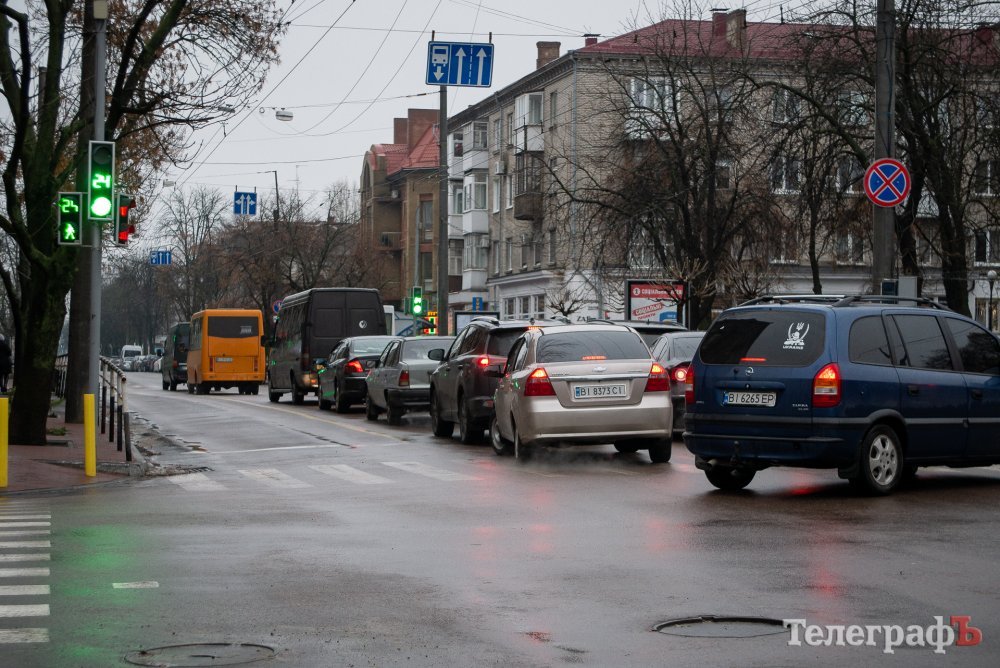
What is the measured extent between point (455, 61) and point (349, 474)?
21.1m

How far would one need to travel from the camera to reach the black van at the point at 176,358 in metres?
62.9

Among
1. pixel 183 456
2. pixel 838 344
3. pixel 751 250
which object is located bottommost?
pixel 183 456

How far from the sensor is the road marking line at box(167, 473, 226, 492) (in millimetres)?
15538

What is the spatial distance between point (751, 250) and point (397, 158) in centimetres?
6278

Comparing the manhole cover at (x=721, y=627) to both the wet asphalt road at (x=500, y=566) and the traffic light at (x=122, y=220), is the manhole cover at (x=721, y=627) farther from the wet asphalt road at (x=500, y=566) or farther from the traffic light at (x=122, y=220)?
the traffic light at (x=122, y=220)

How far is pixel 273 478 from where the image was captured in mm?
16891

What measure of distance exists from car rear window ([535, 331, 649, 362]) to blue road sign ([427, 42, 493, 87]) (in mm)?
19449

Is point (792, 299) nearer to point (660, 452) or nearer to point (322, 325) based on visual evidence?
point (660, 452)

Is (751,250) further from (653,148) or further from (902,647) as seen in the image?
(902,647)

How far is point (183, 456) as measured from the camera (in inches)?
831

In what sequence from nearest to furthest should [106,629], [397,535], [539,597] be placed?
[106,629] → [539,597] → [397,535]

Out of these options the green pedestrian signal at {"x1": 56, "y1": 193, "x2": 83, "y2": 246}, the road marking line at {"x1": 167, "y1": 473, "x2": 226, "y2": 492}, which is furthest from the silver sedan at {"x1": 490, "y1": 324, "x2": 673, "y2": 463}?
the green pedestrian signal at {"x1": 56, "y1": 193, "x2": 83, "y2": 246}

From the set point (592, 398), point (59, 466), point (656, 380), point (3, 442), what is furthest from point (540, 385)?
point (59, 466)

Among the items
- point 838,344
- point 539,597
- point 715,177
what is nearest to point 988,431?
point 838,344
